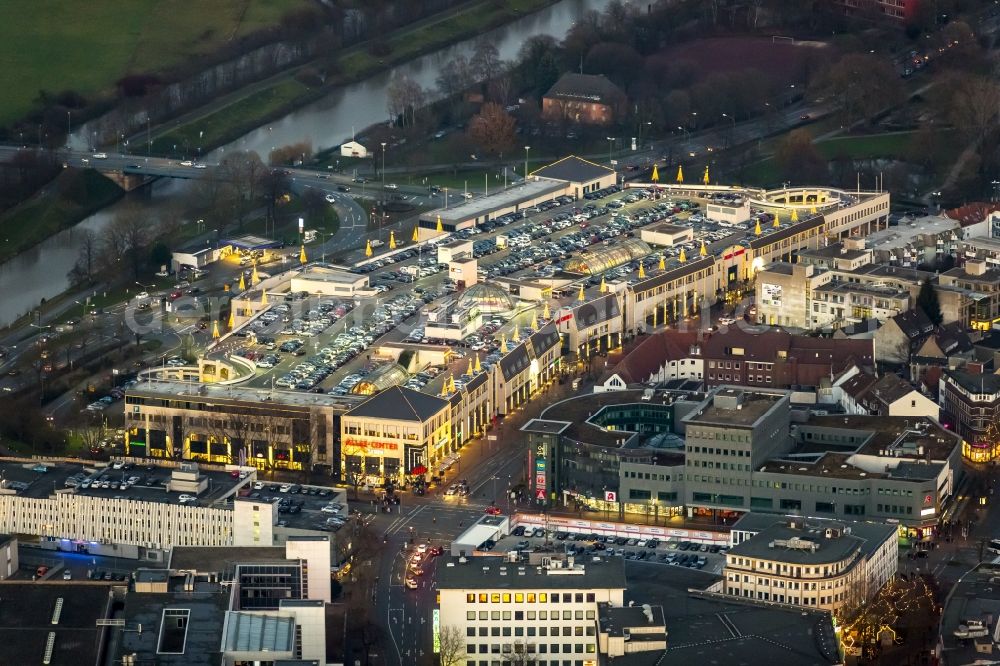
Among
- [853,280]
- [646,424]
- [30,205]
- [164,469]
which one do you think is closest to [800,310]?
[853,280]

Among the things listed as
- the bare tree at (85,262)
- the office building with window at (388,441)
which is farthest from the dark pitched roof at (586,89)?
the office building with window at (388,441)

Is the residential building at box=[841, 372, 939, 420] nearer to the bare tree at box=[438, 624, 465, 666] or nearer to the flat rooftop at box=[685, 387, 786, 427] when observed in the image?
the flat rooftop at box=[685, 387, 786, 427]

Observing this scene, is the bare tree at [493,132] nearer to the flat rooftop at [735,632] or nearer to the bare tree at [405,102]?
the bare tree at [405,102]

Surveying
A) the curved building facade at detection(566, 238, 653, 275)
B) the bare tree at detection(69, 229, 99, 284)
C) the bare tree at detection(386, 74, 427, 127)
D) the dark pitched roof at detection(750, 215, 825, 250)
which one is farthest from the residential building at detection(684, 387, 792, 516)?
the bare tree at detection(386, 74, 427, 127)

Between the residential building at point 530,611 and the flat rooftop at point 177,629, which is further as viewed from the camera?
the residential building at point 530,611

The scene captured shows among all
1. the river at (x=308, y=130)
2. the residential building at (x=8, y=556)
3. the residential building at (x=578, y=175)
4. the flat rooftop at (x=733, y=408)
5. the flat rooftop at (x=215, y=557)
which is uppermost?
the flat rooftop at (x=733, y=408)

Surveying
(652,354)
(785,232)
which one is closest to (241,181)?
(785,232)

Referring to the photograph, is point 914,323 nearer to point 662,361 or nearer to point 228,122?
point 662,361

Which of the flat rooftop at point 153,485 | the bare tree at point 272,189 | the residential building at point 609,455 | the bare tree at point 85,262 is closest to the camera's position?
the flat rooftop at point 153,485
